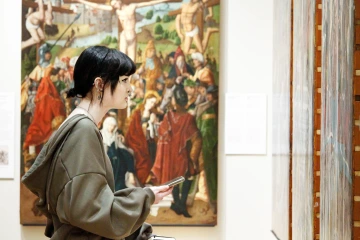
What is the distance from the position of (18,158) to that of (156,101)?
5.55 ft

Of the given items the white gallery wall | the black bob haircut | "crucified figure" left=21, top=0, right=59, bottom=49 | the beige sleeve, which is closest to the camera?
A: the beige sleeve

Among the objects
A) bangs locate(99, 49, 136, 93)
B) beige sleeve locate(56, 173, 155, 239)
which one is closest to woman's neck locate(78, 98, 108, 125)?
bangs locate(99, 49, 136, 93)

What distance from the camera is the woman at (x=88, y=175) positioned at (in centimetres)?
407

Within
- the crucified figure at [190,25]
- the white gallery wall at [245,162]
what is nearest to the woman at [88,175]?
the white gallery wall at [245,162]

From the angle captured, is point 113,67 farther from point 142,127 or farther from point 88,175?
point 142,127

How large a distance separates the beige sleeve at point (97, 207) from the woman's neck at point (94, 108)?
42 centimetres

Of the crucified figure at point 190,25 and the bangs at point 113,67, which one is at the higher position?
the crucified figure at point 190,25

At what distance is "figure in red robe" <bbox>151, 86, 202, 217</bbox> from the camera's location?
8.38 meters

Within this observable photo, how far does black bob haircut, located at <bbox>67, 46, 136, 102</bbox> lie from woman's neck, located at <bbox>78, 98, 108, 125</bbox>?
0.07 m

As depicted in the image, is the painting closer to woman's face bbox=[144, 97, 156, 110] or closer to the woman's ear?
woman's face bbox=[144, 97, 156, 110]

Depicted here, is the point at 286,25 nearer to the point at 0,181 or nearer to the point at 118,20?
the point at 118,20

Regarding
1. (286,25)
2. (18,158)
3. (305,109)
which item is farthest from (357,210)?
(18,158)

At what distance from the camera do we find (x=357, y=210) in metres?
3.46

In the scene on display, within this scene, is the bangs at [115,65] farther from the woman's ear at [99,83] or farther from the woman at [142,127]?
the woman at [142,127]
